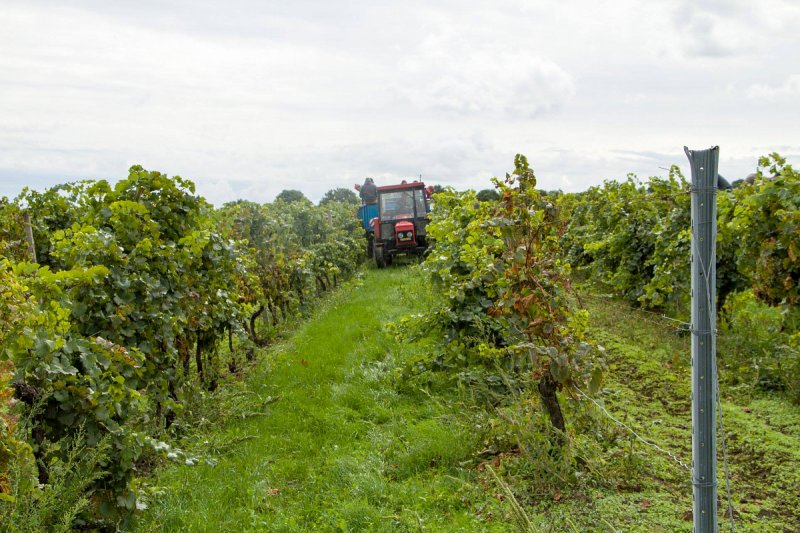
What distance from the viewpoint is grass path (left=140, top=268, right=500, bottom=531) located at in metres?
3.98

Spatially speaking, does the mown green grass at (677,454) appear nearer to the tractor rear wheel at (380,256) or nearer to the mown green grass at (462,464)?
the mown green grass at (462,464)

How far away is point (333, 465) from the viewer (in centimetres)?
475

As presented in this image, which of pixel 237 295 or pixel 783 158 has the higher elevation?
pixel 783 158

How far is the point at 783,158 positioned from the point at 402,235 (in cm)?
1142

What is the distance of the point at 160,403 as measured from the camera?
4926 millimetres

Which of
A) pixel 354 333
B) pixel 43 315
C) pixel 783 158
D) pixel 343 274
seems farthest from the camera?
pixel 343 274

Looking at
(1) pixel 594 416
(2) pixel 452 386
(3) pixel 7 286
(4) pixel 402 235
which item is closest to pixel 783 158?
(1) pixel 594 416

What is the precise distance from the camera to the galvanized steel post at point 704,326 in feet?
8.45

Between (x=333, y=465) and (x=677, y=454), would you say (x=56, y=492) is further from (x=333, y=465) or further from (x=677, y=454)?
(x=677, y=454)

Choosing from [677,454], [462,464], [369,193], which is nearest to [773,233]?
[677,454]

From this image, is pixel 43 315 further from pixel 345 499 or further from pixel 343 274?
pixel 343 274

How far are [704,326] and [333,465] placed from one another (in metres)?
3.00

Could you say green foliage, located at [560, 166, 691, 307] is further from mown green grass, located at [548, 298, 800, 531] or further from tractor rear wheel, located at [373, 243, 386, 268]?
tractor rear wheel, located at [373, 243, 386, 268]

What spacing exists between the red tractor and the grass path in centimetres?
985
